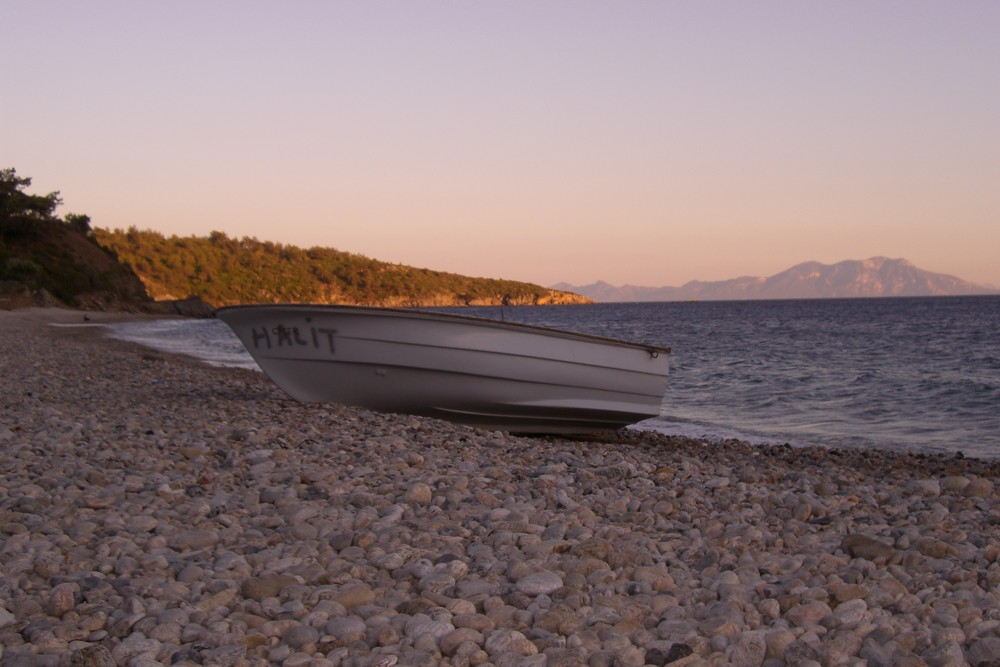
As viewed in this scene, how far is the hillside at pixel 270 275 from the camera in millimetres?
129000

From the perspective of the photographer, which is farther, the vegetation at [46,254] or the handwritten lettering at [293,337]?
the vegetation at [46,254]

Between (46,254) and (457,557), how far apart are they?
69895 millimetres

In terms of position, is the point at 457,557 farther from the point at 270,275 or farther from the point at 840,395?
the point at 270,275

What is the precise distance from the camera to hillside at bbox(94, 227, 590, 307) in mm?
129000

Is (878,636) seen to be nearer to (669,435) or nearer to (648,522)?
(648,522)

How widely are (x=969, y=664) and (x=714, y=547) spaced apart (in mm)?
1654

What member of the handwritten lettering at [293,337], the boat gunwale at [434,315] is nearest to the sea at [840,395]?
the boat gunwale at [434,315]

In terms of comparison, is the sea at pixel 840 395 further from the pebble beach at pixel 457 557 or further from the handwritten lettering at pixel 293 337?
the handwritten lettering at pixel 293 337

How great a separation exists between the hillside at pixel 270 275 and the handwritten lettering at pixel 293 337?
3965 inches

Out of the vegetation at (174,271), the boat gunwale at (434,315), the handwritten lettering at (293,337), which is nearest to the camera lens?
the boat gunwale at (434,315)

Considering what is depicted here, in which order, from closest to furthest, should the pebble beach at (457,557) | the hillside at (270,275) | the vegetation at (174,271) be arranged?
the pebble beach at (457,557) → the vegetation at (174,271) → the hillside at (270,275)

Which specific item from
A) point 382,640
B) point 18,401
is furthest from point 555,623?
point 18,401

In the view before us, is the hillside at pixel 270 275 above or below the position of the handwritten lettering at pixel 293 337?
above

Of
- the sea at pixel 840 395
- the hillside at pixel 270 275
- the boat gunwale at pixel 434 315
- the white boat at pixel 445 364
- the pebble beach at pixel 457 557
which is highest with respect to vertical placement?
the hillside at pixel 270 275
